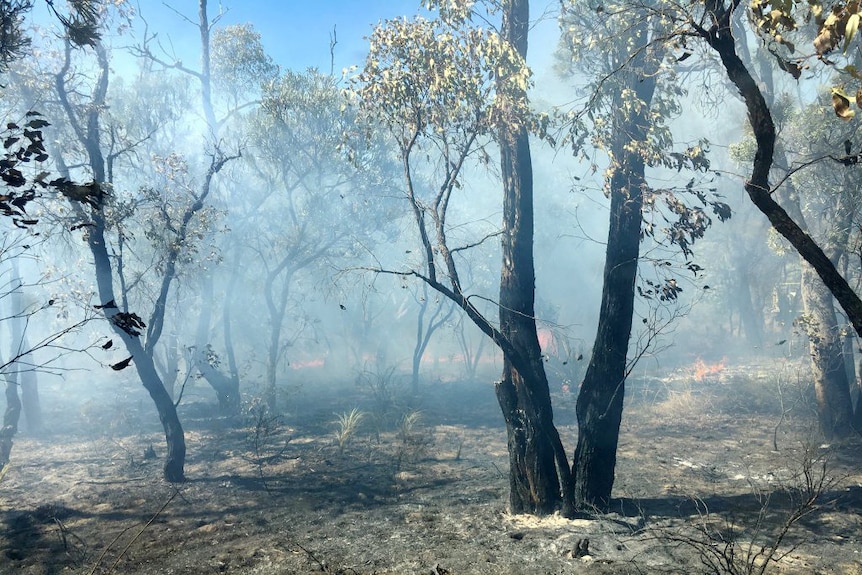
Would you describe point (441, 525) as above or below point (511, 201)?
below

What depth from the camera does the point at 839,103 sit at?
2740 mm

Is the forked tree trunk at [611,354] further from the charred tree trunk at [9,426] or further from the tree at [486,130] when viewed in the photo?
the charred tree trunk at [9,426]

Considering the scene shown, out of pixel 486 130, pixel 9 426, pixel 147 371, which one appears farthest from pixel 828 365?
pixel 9 426

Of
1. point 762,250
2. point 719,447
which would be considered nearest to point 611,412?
point 719,447

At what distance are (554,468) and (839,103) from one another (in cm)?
605

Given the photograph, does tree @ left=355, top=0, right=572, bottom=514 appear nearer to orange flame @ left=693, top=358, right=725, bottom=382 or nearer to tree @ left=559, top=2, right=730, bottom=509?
tree @ left=559, top=2, right=730, bottom=509

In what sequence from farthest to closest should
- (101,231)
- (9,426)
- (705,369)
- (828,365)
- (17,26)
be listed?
(705,369)
(9,426)
(828,365)
(101,231)
(17,26)

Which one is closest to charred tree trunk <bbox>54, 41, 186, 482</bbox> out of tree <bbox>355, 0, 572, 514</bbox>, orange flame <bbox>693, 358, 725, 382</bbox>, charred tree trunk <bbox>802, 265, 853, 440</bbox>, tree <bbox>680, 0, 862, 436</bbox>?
tree <bbox>355, 0, 572, 514</bbox>

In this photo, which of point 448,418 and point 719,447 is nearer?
point 719,447

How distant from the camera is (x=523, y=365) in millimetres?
7477

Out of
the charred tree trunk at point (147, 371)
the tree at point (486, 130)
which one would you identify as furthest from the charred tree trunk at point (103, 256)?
the tree at point (486, 130)

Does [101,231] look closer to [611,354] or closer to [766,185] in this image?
[611,354]

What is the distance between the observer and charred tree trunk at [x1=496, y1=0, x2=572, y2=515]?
7.49 m

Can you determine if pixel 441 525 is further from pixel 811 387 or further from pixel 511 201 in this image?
pixel 811 387
